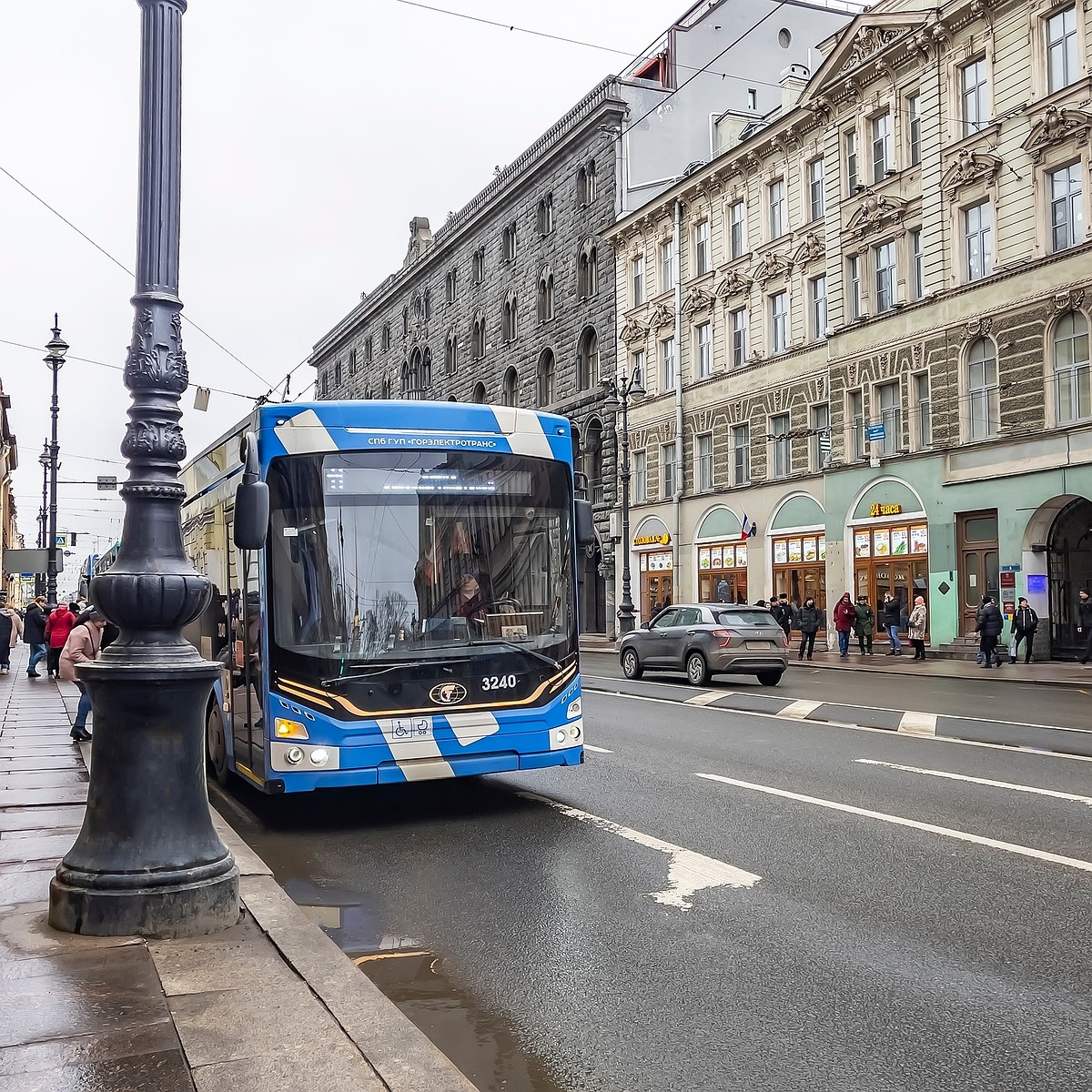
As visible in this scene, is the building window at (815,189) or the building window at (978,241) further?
the building window at (815,189)

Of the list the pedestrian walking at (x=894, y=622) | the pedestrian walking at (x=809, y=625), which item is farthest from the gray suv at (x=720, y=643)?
the pedestrian walking at (x=894, y=622)

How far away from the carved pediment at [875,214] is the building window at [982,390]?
192 inches

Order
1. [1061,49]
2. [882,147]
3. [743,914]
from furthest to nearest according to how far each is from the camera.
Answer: [882,147]
[1061,49]
[743,914]

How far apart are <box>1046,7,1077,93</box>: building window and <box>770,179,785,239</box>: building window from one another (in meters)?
10.6

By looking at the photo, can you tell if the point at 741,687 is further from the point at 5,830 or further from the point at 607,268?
the point at 607,268

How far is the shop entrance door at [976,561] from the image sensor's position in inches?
1169

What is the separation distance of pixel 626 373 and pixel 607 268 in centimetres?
465

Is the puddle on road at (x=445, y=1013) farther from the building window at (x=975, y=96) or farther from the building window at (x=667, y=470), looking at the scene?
the building window at (x=667, y=470)

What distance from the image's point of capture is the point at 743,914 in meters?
6.11

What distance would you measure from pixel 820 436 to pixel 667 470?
30.9ft

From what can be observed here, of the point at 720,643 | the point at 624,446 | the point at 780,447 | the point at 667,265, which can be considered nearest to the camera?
the point at 720,643

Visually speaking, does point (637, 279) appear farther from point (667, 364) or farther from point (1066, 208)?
point (1066, 208)

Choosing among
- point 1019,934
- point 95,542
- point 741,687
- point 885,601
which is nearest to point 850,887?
point 1019,934

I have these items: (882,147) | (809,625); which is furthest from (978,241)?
(809,625)
